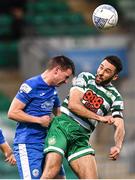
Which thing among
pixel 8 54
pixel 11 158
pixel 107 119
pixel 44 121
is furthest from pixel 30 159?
pixel 8 54

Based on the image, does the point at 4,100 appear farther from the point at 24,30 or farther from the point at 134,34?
the point at 134,34

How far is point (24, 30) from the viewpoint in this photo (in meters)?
19.0

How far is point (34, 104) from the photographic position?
9.48 metres

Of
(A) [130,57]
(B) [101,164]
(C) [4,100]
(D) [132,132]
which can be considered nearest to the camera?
(B) [101,164]

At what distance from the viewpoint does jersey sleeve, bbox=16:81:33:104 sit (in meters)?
9.38

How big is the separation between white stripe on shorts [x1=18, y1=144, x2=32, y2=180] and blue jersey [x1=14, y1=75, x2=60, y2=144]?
3.0 inches

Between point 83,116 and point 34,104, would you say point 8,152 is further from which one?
point 83,116

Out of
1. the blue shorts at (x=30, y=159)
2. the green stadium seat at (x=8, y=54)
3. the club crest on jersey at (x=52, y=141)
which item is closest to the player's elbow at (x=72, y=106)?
the club crest on jersey at (x=52, y=141)

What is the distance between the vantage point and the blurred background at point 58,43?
58.0ft

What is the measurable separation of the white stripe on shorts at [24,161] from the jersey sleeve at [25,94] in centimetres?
50

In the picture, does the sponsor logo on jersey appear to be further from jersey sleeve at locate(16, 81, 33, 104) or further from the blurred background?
the blurred background

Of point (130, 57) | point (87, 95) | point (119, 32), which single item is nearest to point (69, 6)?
point (119, 32)

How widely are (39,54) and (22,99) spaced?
8.33 meters

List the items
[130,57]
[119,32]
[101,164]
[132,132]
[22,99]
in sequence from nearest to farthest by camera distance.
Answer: [22,99] < [101,164] < [132,132] < [130,57] < [119,32]
